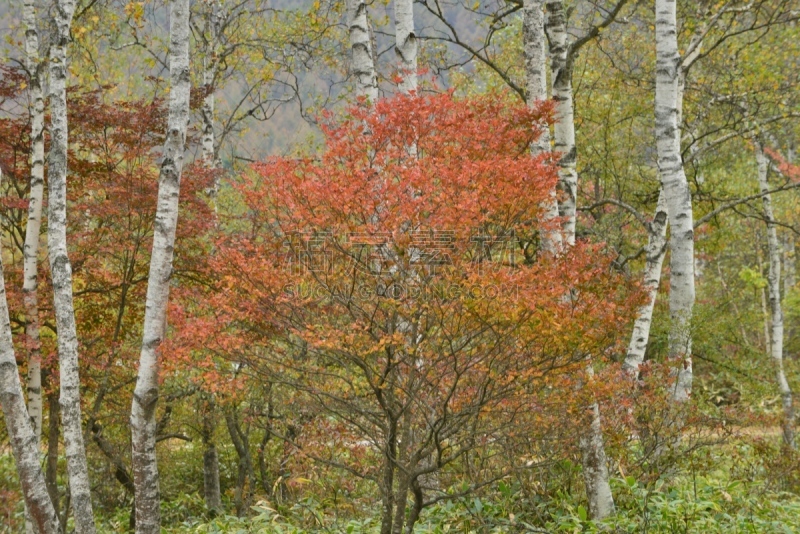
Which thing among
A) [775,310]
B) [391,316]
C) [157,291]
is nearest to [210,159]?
[157,291]

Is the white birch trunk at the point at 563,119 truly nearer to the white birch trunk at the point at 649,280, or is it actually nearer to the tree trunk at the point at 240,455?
the white birch trunk at the point at 649,280

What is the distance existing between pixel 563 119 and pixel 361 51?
2.14 m

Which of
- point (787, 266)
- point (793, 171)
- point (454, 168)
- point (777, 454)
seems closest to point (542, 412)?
point (454, 168)

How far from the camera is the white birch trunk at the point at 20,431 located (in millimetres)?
5336

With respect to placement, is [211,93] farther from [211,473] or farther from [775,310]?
[775,310]

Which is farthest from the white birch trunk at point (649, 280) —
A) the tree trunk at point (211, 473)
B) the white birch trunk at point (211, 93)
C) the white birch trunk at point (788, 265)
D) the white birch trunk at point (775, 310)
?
the white birch trunk at point (788, 265)

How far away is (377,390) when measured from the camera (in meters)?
4.91

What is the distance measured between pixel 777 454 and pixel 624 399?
3.16m

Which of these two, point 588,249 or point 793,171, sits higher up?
point 793,171

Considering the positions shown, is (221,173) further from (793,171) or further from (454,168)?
(793,171)

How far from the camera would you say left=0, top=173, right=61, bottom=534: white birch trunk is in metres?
5.34

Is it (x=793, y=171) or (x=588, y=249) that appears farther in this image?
(x=793, y=171)

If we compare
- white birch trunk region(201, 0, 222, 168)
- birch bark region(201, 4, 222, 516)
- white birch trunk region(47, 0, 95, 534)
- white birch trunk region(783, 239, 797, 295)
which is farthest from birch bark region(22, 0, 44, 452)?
white birch trunk region(783, 239, 797, 295)

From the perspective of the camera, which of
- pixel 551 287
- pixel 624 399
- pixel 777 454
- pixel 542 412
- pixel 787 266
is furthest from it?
pixel 787 266
